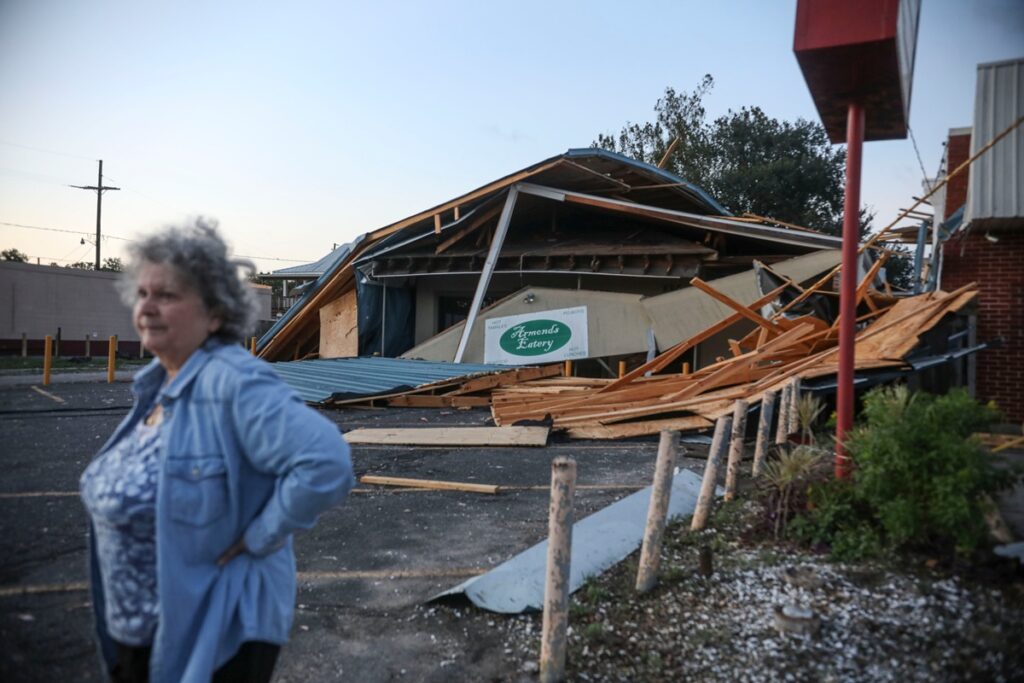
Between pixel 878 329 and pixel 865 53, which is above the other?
pixel 865 53

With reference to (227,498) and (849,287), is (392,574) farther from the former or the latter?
(849,287)

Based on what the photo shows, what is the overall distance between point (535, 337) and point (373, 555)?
11797 mm

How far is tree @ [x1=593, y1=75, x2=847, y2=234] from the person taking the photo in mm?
40188

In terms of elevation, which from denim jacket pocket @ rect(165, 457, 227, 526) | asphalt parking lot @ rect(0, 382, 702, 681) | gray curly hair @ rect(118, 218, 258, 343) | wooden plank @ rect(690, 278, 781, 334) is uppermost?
wooden plank @ rect(690, 278, 781, 334)

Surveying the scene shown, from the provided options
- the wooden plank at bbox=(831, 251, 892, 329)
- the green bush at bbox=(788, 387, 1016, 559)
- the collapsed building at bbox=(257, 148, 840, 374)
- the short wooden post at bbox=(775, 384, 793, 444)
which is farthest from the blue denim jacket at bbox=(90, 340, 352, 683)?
the collapsed building at bbox=(257, 148, 840, 374)

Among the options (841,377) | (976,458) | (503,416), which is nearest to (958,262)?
(503,416)

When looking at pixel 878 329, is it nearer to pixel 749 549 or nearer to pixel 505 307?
pixel 749 549

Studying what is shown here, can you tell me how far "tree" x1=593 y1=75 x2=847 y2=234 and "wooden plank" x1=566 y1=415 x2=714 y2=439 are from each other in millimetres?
32423

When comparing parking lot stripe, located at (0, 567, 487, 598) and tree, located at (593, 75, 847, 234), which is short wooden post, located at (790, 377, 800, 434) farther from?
tree, located at (593, 75, 847, 234)

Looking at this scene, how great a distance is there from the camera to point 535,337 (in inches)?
655

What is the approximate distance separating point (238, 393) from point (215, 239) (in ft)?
1.87

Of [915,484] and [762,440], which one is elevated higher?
[915,484]

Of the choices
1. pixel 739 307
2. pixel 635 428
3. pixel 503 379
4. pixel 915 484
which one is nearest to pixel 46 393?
pixel 503 379

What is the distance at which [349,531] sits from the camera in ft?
18.4
